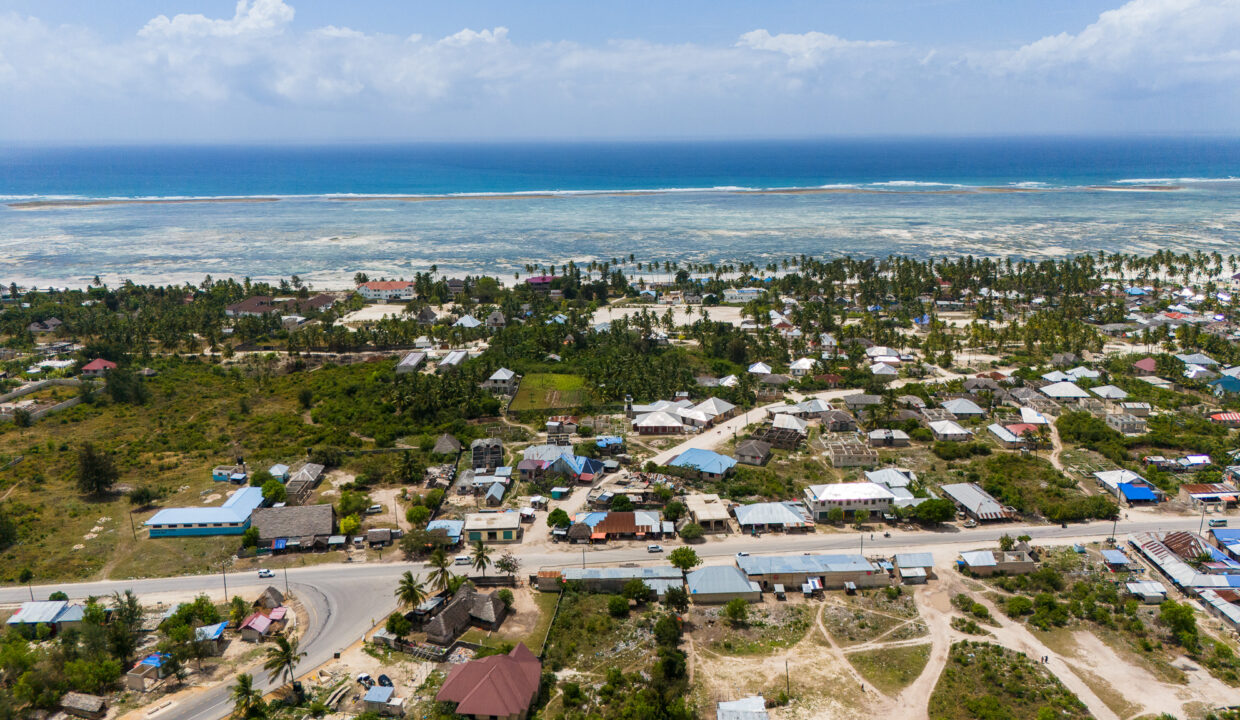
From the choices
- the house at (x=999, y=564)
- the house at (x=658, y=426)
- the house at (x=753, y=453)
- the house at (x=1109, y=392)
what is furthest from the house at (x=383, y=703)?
the house at (x=1109, y=392)

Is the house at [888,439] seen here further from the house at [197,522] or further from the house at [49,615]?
the house at [49,615]

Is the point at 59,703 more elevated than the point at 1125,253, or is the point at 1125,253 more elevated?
the point at 1125,253

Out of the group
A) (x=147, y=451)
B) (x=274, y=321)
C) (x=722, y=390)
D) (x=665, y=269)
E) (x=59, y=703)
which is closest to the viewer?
(x=59, y=703)

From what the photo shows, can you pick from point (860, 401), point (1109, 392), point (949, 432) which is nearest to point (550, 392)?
point (860, 401)

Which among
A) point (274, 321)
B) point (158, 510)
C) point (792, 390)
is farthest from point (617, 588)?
point (274, 321)

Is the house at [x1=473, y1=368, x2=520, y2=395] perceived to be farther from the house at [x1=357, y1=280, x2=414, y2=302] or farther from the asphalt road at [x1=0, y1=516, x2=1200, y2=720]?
the house at [x1=357, y1=280, x2=414, y2=302]

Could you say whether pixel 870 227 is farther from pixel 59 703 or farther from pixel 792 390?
pixel 59 703
